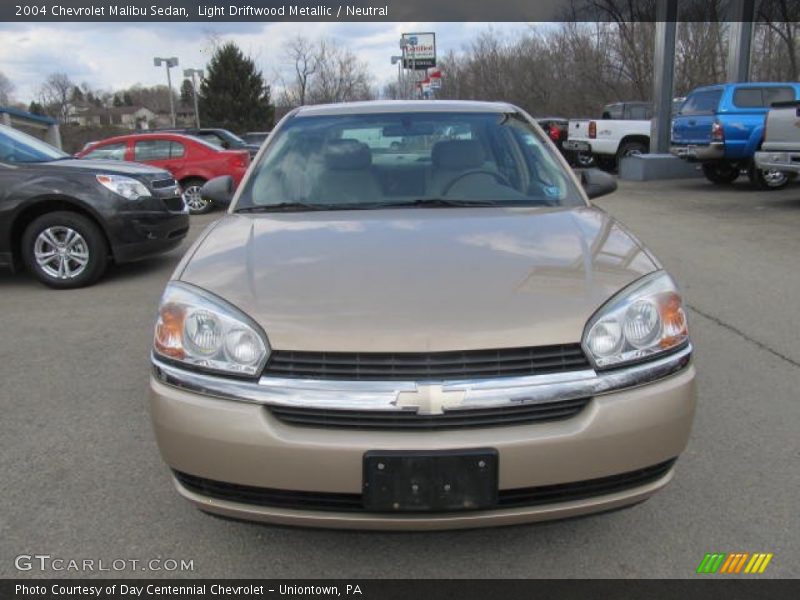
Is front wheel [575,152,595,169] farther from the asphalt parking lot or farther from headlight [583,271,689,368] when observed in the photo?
headlight [583,271,689,368]

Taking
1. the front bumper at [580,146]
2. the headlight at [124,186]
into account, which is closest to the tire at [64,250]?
the headlight at [124,186]

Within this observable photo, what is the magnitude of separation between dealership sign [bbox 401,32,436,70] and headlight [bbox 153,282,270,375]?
149 feet

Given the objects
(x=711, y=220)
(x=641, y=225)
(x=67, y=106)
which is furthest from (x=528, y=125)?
(x=67, y=106)

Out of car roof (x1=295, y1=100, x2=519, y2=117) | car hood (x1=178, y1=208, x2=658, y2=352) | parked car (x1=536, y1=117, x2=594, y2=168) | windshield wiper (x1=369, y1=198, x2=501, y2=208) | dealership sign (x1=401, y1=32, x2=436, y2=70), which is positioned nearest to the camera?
car hood (x1=178, y1=208, x2=658, y2=352)

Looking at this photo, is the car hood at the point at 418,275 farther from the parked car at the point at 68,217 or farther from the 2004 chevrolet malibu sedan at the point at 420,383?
the parked car at the point at 68,217

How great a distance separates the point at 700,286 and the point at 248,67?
52231 millimetres

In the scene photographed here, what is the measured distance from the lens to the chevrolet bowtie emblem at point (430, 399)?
2.02 m

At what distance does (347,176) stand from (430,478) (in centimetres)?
187

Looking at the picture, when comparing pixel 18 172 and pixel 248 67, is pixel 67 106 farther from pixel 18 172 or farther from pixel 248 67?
pixel 18 172

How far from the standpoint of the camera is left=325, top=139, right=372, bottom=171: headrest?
3494mm

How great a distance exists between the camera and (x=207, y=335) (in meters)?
2.25

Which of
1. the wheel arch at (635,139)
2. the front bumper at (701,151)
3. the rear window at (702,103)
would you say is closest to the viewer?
the front bumper at (701,151)
